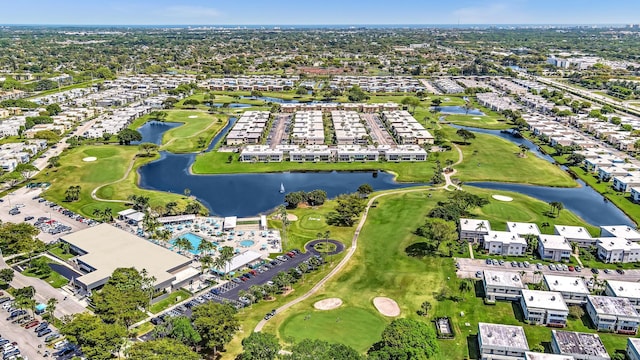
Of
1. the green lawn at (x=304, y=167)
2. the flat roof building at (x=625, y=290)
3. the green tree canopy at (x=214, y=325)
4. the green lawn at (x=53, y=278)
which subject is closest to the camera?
the green tree canopy at (x=214, y=325)

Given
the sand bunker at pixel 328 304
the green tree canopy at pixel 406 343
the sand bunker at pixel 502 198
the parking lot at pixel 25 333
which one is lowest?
the sand bunker at pixel 328 304

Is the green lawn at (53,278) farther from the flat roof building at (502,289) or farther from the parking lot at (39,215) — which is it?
the flat roof building at (502,289)

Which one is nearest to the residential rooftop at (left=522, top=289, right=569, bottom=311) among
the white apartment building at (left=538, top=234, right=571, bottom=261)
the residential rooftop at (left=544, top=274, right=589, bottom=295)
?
the residential rooftop at (left=544, top=274, right=589, bottom=295)

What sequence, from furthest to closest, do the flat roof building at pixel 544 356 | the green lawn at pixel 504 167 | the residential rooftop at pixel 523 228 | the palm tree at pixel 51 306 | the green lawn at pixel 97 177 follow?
the green lawn at pixel 504 167 → the green lawn at pixel 97 177 → the residential rooftop at pixel 523 228 → the palm tree at pixel 51 306 → the flat roof building at pixel 544 356

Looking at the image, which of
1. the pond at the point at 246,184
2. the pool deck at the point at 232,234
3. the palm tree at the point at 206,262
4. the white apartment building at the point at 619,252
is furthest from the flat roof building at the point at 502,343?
the pond at the point at 246,184

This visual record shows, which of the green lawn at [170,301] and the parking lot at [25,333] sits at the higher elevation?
the parking lot at [25,333]

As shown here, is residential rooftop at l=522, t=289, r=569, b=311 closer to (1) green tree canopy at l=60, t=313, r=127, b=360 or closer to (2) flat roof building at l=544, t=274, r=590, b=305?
(2) flat roof building at l=544, t=274, r=590, b=305

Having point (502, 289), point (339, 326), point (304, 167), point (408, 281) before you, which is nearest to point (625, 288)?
point (502, 289)
